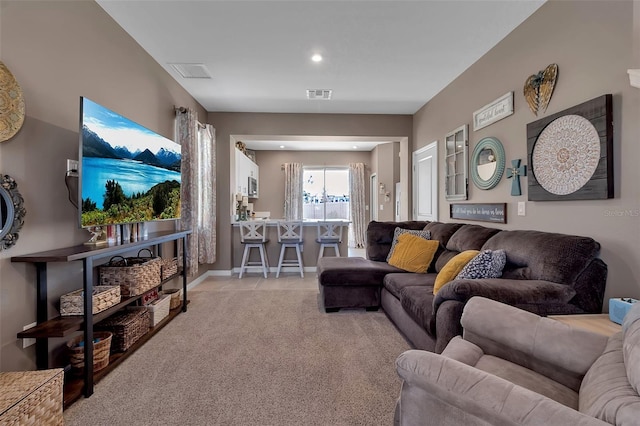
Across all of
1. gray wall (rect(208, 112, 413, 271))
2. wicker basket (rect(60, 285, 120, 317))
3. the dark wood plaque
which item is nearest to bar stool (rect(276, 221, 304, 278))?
gray wall (rect(208, 112, 413, 271))

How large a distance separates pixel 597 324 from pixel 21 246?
319 centimetres

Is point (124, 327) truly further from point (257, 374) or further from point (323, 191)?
point (323, 191)

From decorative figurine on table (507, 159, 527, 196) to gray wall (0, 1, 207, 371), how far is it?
3.48m

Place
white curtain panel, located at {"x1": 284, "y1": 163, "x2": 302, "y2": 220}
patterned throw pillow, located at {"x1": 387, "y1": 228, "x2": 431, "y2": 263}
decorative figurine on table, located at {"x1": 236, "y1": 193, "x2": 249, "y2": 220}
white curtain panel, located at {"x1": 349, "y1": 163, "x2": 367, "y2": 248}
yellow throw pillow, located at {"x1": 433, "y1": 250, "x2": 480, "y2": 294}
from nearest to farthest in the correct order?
1. yellow throw pillow, located at {"x1": 433, "y1": 250, "x2": 480, "y2": 294}
2. patterned throw pillow, located at {"x1": 387, "y1": 228, "x2": 431, "y2": 263}
3. decorative figurine on table, located at {"x1": 236, "y1": 193, "x2": 249, "y2": 220}
4. white curtain panel, located at {"x1": 284, "y1": 163, "x2": 302, "y2": 220}
5. white curtain panel, located at {"x1": 349, "y1": 163, "x2": 367, "y2": 248}

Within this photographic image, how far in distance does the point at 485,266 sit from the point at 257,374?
1739mm

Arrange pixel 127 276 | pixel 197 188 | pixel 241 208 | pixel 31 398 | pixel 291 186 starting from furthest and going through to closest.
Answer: pixel 291 186 < pixel 241 208 < pixel 197 188 < pixel 127 276 < pixel 31 398

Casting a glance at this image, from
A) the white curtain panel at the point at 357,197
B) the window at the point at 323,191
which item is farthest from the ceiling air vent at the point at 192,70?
the white curtain panel at the point at 357,197

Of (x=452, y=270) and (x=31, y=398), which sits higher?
(x=452, y=270)

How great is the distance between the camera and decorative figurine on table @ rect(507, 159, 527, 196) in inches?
Answer: 101

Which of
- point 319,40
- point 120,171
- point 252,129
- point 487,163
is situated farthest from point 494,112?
point 252,129

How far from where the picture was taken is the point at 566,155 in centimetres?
212

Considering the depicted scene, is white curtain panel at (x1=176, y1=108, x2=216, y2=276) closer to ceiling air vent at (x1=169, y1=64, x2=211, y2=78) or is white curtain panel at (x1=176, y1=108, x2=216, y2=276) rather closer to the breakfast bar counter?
ceiling air vent at (x1=169, y1=64, x2=211, y2=78)

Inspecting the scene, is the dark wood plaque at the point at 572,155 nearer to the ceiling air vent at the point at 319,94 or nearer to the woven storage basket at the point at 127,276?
the ceiling air vent at the point at 319,94

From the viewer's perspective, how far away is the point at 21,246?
5.71 feet
